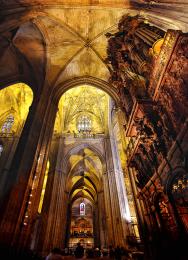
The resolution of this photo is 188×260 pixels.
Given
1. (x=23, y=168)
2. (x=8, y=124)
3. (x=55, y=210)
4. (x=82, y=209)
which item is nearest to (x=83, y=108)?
(x=8, y=124)

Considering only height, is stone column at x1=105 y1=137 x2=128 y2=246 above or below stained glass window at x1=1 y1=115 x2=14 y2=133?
below

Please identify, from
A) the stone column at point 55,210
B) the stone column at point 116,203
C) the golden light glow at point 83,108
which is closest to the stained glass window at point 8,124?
the golden light glow at point 83,108

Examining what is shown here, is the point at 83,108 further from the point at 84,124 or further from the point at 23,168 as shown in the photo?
the point at 23,168

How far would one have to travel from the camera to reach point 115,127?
15008 millimetres

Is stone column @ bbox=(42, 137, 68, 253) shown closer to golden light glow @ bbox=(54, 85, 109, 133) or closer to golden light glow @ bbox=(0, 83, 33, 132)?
golden light glow @ bbox=(54, 85, 109, 133)

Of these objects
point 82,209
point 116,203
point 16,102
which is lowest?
point 116,203

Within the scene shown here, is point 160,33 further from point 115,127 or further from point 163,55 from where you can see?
point 115,127

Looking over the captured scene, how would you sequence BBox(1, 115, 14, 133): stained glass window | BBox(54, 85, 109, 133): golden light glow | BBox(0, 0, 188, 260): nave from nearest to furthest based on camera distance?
BBox(0, 0, 188, 260): nave, BBox(1, 115, 14, 133): stained glass window, BBox(54, 85, 109, 133): golden light glow

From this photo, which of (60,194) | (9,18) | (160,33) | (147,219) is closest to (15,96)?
(9,18)

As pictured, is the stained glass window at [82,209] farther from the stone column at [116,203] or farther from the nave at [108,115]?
the stone column at [116,203]

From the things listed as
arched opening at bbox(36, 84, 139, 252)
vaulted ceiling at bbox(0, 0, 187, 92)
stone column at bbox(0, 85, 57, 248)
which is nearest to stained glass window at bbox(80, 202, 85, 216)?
arched opening at bbox(36, 84, 139, 252)

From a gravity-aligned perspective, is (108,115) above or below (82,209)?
above

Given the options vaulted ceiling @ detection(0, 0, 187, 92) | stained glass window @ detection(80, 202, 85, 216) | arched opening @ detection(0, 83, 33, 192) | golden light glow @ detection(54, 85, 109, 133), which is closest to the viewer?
vaulted ceiling @ detection(0, 0, 187, 92)

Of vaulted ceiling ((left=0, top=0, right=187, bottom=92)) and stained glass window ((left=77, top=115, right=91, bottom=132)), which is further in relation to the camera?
stained glass window ((left=77, top=115, right=91, bottom=132))
